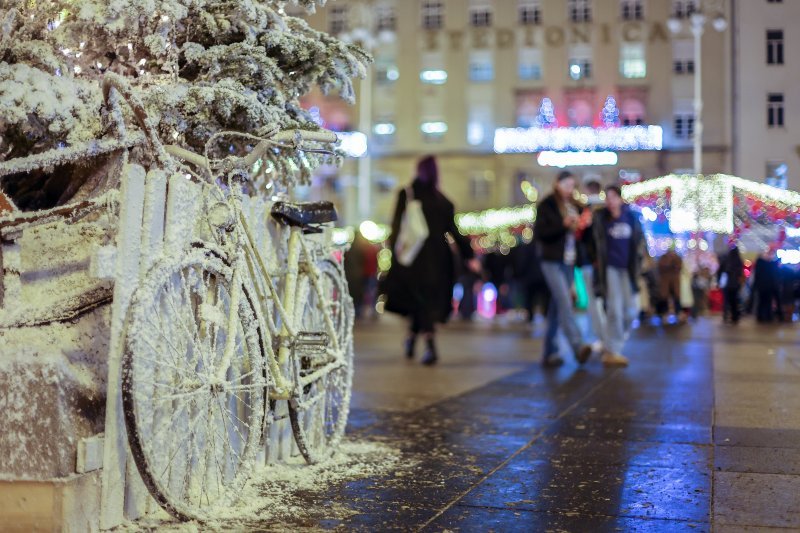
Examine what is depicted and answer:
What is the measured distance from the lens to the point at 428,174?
11.8 metres

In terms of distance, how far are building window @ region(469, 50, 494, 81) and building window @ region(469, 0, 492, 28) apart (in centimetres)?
158

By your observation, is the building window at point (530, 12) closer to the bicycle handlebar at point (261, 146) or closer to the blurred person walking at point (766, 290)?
the blurred person walking at point (766, 290)

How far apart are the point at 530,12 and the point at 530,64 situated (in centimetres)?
290

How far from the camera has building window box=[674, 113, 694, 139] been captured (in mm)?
53888

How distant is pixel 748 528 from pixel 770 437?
223 centimetres

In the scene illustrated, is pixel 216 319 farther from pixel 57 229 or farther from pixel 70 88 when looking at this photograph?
pixel 70 88

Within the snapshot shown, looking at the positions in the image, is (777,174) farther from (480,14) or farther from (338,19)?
(338,19)

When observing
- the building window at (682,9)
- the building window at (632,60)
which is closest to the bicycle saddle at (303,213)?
the building window at (682,9)

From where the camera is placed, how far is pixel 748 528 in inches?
153

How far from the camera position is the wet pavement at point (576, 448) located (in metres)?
4.16

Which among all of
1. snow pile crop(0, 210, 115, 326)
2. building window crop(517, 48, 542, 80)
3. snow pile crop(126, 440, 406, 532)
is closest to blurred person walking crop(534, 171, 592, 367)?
snow pile crop(126, 440, 406, 532)

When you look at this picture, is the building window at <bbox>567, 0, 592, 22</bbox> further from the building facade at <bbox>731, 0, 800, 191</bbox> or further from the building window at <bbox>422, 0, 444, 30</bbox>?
the building facade at <bbox>731, 0, 800, 191</bbox>

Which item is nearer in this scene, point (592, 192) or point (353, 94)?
point (353, 94)

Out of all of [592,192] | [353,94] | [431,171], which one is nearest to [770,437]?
[353,94]
